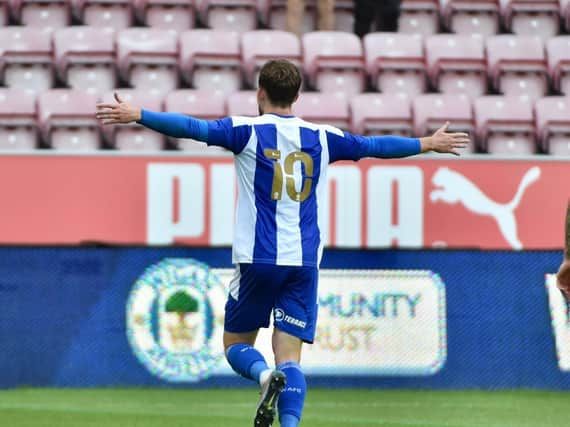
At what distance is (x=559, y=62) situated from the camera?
1291 centimetres

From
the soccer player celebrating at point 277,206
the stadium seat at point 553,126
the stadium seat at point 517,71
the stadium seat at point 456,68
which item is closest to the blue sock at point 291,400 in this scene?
the soccer player celebrating at point 277,206

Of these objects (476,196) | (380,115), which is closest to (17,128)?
(380,115)

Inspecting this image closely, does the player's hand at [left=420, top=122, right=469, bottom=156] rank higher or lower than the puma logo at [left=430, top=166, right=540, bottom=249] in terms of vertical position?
higher

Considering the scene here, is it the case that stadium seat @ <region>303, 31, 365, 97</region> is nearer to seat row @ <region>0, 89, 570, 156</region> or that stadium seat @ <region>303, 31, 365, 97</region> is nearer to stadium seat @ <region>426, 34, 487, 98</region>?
seat row @ <region>0, 89, 570, 156</region>

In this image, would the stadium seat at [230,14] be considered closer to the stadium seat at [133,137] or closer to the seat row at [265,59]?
the seat row at [265,59]

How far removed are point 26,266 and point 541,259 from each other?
12.2 ft

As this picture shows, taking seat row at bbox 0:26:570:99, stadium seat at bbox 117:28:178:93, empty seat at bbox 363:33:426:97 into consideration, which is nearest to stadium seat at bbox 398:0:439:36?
seat row at bbox 0:26:570:99

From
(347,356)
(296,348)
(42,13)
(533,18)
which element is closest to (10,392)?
(347,356)

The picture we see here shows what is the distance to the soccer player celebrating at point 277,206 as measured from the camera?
531 cm

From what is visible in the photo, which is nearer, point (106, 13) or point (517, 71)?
point (517, 71)

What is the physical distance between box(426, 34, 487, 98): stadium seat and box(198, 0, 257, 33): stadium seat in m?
1.87

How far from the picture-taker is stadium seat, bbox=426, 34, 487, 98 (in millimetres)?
12836

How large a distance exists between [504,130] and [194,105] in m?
2.83

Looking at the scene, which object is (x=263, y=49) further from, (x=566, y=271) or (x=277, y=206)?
(x=566, y=271)
